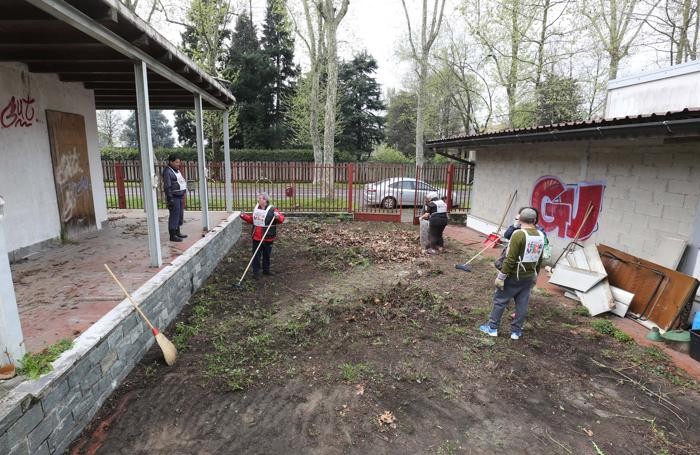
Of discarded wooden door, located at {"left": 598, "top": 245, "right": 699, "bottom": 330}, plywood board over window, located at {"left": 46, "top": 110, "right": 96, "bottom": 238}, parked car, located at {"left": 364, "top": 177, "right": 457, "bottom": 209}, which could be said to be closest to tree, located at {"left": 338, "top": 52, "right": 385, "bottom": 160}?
parked car, located at {"left": 364, "top": 177, "right": 457, "bottom": 209}

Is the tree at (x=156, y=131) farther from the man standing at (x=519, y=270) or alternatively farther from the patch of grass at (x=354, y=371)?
the man standing at (x=519, y=270)

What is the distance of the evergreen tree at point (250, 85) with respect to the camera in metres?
28.2

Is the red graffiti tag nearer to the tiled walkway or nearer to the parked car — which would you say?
the tiled walkway

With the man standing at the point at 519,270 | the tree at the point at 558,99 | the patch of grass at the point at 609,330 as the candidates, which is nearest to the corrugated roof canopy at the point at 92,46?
the man standing at the point at 519,270

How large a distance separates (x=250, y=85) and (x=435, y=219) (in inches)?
955

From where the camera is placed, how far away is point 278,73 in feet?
97.8

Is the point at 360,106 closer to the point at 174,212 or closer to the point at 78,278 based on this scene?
the point at 174,212

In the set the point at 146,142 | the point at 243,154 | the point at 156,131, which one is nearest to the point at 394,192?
the point at 146,142

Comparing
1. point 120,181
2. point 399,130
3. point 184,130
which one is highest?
point 399,130

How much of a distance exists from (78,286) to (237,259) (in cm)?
383

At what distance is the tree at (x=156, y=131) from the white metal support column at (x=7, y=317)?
175 feet

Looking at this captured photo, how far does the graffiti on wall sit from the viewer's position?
723cm

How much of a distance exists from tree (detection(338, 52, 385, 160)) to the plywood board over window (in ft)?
85.0

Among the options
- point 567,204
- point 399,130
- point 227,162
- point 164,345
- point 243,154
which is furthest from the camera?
point 399,130
